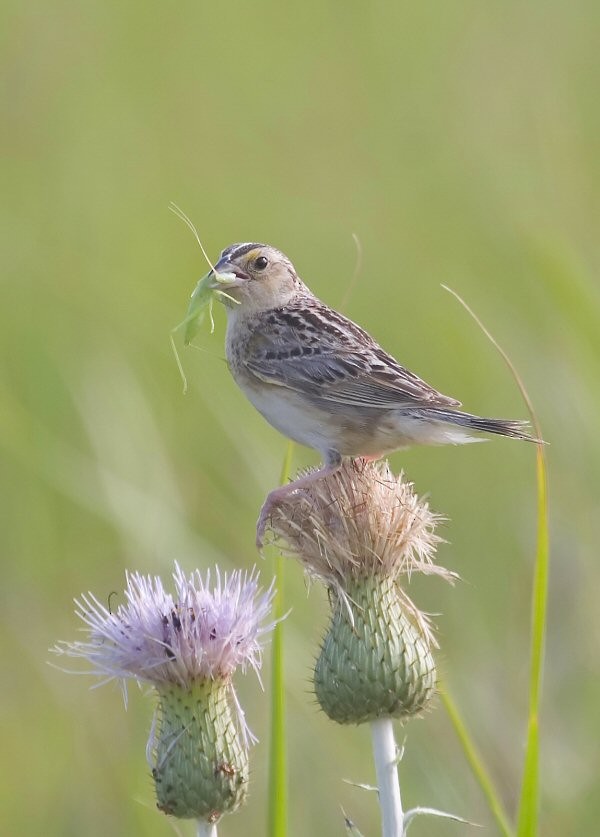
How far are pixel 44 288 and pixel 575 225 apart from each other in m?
4.40

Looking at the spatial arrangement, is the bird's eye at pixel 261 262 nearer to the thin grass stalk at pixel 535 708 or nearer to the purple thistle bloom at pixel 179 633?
the purple thistle bloom at pixel 179 633

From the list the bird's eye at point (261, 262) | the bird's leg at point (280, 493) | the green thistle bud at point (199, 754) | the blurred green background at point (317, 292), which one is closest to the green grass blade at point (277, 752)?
the green thistle bud at point (199, 754)

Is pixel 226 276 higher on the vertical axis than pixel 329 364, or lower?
higher

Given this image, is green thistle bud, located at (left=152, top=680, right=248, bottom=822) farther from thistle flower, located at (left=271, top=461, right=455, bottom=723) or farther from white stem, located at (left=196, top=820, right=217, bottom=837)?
thistle flower, located at (left=271, top=461, right=455, bottom=723)

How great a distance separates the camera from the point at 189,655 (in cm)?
450

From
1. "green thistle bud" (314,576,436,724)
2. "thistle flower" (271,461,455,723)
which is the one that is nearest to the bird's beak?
"thistle flower" (271,461,455,723)

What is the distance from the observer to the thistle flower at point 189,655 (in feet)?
14.5

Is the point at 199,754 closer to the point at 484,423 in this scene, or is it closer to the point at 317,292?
the point at 484,423

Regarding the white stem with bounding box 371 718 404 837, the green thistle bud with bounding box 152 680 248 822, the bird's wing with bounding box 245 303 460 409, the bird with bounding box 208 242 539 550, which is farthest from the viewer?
the bird's wing with bounding box 245 303 460 409

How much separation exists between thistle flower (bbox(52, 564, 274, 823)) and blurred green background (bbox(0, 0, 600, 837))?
0.78m

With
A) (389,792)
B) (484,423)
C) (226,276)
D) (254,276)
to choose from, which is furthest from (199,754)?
(254,276)

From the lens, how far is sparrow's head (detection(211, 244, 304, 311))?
656 cm

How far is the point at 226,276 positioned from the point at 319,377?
0.59 m

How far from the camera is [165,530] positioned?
6.78 m
